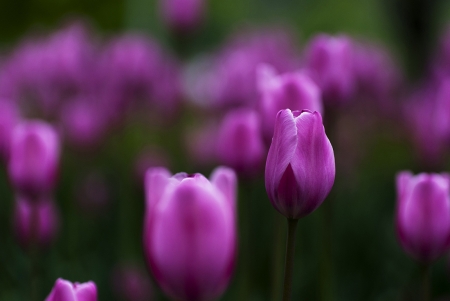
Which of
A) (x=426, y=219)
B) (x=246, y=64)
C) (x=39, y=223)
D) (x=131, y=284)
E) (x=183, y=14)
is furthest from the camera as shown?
(x=183, y=14)

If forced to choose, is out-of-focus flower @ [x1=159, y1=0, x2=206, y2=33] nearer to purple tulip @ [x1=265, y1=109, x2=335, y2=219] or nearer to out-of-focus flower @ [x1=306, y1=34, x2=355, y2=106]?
out-of-focus flower @ [x1=306, y1=34, x2=355, y2=106]

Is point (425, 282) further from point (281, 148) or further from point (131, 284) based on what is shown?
point (131, 284)

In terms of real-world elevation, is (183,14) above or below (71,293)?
above

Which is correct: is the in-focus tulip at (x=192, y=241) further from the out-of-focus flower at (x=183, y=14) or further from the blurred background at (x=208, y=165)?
the out-of-focus flower at (x=183, y=14)

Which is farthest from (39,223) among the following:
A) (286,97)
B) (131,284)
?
(286,97)

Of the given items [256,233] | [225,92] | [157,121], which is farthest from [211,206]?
[157,121]

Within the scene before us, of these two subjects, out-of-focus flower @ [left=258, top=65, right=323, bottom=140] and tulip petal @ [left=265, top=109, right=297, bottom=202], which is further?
out-of-focus flower @ [left=258, top=65, right=323, bottom=140]

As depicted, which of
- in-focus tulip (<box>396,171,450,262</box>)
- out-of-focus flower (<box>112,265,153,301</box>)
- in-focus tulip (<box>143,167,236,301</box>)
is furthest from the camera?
out-of-focus flower (<box>112,265,153,301</box>)

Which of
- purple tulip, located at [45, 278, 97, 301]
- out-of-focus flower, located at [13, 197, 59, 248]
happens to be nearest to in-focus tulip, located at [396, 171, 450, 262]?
purple tulip, located at [45, 278, 97, 301]
